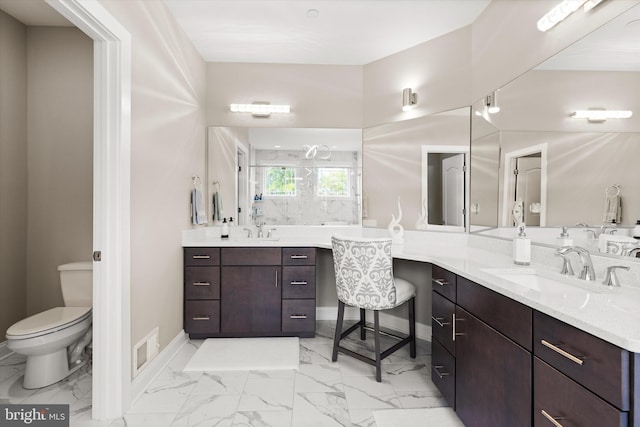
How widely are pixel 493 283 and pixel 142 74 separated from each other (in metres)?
2.23

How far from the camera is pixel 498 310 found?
125cm

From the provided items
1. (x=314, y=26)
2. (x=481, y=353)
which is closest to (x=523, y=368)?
(x=481, y=353)

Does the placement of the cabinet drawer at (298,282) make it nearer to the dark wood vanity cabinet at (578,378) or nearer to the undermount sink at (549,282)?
the undermount sink at (549,282)

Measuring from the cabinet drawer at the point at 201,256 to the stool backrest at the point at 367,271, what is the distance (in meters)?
1.13

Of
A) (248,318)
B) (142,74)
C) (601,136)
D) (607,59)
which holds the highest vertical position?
(142,74)

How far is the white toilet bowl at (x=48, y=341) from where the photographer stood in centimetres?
177

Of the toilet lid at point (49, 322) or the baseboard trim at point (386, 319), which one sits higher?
the toilet lid at point (49, 322)

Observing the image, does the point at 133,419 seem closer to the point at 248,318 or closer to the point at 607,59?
the point at 248,318

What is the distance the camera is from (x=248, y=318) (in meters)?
2.63

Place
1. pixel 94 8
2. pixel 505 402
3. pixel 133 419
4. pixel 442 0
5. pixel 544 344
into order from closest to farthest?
pixel 544 344
pixel 505 402
pixel 94 8
pixel 133 419
pixel 442 0

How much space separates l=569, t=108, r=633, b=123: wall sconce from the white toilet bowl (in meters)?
3.07

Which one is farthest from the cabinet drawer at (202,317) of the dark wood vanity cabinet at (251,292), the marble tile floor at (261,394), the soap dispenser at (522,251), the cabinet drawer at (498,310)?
the soap dispenser at (522,251)

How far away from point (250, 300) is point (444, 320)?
158 centimetres

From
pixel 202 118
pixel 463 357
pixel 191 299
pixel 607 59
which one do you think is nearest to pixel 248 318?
pixel 191 299
